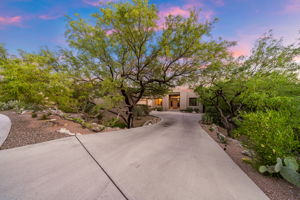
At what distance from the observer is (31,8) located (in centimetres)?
600

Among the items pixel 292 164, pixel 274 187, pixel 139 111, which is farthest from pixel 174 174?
pixel 139 111

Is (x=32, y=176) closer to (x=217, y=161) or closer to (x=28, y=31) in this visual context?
(x=217, y=161)

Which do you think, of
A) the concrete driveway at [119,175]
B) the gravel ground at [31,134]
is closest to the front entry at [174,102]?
the concrete driveway at [119,175]

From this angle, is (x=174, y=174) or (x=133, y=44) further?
(x=133, y=44)

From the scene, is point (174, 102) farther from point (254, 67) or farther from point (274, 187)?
point (274, 187)

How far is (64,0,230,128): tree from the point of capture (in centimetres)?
454

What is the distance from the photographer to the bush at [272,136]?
2.18m

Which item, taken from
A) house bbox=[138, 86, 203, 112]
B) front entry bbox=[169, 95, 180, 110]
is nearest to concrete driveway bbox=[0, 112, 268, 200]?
house bbox=[138, 86, 203, 112]

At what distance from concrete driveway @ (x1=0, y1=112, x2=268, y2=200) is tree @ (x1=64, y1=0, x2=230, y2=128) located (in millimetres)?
3385

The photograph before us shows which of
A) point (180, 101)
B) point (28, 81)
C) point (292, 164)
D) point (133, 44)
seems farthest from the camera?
point (180, 101)

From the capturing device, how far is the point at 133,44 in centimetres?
530

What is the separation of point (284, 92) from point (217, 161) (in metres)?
3.87

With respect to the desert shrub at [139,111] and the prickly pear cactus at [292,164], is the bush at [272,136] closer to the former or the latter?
the prickly pear cactus at [292,164]

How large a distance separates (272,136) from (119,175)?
3654 millimetres
